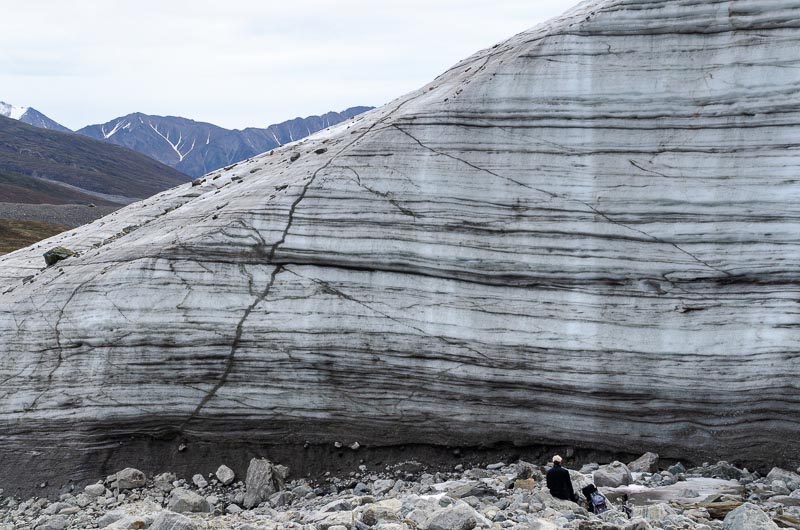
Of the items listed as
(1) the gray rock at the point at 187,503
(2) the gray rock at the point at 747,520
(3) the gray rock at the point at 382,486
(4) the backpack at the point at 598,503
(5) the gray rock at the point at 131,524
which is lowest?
(3) the gray rock at the point at 382,486

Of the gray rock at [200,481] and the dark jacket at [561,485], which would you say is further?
the gray rock at [200,481]

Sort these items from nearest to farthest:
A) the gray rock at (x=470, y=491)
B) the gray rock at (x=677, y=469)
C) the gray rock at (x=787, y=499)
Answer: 1. the gray rock at (x=787, y=499)
2. the gray rock at (x=470, y=491)
3. the gray rock at (x=677, y=469)

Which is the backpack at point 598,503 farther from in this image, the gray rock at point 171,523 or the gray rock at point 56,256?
the gray rock at point 56,256

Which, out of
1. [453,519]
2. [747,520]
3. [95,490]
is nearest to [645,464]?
[747,520]

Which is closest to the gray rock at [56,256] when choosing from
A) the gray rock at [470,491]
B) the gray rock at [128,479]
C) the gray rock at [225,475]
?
the gray rock at [128,479]

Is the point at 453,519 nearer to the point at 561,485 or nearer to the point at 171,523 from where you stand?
the point at 561,485

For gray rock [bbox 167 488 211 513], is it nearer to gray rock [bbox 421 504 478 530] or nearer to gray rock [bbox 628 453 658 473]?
gray rock [bbox 421 504 478 530]

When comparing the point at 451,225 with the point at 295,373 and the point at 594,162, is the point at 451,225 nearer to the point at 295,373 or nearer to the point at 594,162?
the point at 594,162

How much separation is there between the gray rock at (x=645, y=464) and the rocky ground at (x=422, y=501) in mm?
18

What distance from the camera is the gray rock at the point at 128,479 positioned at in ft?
48.0

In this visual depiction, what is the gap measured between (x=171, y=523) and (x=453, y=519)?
4337mm

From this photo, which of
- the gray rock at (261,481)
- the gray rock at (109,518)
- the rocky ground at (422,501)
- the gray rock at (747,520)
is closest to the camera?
the gray rock at (747,520)

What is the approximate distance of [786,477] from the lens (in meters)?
12.4

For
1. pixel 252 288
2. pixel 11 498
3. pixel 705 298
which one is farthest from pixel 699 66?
pixel 11 498
